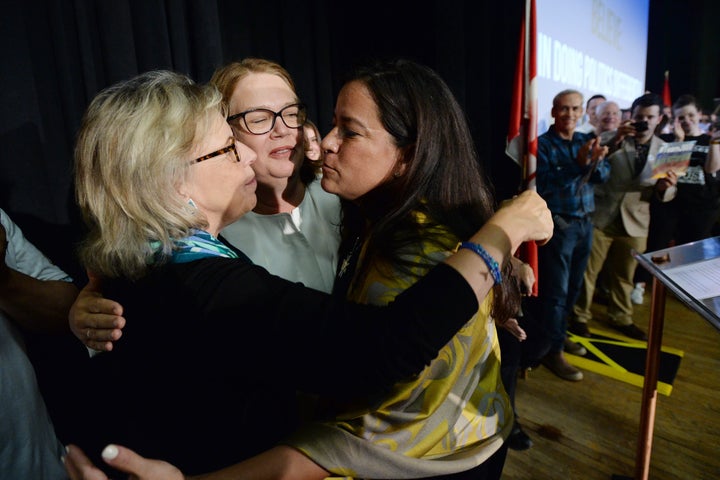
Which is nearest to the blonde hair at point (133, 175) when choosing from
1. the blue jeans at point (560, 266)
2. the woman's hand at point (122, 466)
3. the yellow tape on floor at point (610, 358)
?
the woman's hand at point (122, 466)

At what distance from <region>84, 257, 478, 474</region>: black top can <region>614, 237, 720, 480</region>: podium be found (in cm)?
84

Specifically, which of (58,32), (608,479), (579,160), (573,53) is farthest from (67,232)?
(573,53)

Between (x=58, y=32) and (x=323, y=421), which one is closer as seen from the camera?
(x=323, y=421)

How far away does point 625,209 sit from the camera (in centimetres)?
307

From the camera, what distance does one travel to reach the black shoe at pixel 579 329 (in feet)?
10.3

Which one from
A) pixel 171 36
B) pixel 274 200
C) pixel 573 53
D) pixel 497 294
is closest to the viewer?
pixel 497 294

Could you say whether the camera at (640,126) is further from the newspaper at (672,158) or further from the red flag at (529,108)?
the red flag at (529,108)

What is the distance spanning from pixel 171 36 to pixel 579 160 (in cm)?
237

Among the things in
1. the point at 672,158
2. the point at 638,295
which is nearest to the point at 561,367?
the point at 638,295

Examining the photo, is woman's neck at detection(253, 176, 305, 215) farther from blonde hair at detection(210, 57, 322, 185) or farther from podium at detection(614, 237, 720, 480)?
podium at detection(614, 237, 720, 480)

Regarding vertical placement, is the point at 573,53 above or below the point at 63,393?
above

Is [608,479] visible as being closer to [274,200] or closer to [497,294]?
[497,294]

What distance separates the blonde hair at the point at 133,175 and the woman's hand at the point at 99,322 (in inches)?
2.9

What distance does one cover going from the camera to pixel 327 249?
1334mm
